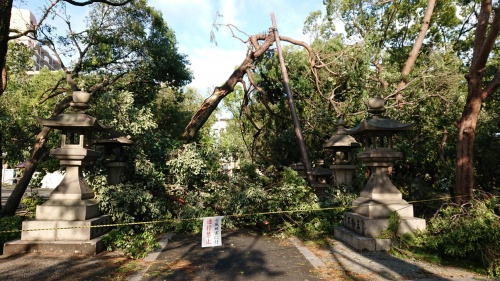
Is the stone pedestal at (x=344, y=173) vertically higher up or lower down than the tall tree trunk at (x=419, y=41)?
lower down

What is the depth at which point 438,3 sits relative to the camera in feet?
58.9

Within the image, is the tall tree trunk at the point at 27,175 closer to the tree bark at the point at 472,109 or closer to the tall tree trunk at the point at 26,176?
the tall tree trunk at the point at 26,176

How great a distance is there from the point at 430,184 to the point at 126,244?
16.0m

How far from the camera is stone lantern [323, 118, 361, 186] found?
10.4 metres

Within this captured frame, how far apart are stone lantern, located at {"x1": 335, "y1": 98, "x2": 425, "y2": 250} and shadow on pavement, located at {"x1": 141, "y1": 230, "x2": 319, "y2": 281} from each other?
147cm

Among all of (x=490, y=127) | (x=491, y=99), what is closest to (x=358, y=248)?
(x=490, y=127)

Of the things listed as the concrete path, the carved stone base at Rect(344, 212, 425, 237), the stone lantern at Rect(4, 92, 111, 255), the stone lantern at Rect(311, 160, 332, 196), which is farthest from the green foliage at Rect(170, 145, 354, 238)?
the stone lantern at Rect(4, 92, 111, 255)

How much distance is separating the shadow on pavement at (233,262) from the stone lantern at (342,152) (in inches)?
141

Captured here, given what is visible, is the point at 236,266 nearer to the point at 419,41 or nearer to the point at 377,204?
the point at 377,204

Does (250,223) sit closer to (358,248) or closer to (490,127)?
(358,248)

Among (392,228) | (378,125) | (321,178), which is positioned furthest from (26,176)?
(392,228)

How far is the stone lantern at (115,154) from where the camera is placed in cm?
920

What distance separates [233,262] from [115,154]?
211 inches

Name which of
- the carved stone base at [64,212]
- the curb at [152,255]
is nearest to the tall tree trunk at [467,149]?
the curb at [152,255]
